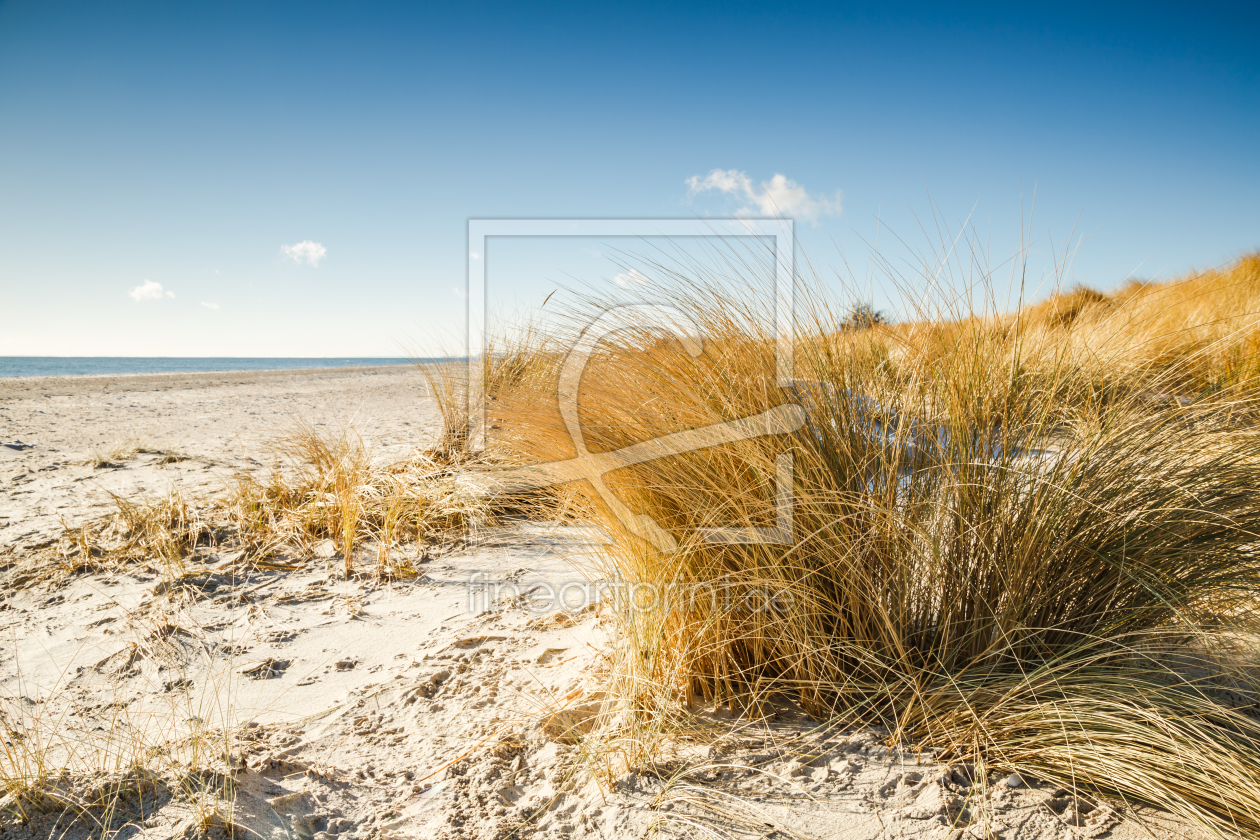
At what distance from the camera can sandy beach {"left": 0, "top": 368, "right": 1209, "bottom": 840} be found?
1270 mm

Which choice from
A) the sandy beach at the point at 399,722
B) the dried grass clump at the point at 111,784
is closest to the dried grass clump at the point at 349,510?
the sandy beach at the point at 399,722

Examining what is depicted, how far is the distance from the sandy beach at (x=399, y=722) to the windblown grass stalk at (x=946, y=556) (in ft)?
0.51

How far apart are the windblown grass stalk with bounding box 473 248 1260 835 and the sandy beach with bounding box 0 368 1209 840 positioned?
15 cm

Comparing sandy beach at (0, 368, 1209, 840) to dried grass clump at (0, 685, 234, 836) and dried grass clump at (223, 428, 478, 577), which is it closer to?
dried grass clump at (0, 685, 234, 836)

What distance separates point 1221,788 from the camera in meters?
1.09

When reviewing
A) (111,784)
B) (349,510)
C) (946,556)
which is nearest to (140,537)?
(349,510)

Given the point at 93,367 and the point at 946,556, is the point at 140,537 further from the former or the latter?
the point at 93,367

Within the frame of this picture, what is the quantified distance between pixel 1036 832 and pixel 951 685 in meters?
0.32

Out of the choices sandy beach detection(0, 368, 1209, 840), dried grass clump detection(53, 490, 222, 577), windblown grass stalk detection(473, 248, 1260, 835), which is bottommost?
sandy beach detection(0, 368, 1209, 840)

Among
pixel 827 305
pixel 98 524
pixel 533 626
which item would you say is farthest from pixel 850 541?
pixel 98 524

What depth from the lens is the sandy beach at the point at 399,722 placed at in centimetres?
127

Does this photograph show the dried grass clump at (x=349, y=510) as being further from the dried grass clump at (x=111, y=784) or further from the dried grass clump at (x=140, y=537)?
the dried grass clump at (x=111, y=784)

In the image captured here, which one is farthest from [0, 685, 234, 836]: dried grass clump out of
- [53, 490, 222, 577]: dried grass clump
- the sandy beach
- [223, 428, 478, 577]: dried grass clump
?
[53, 490, 222, 577]: dried grass clump

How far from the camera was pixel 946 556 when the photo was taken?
150 cm
